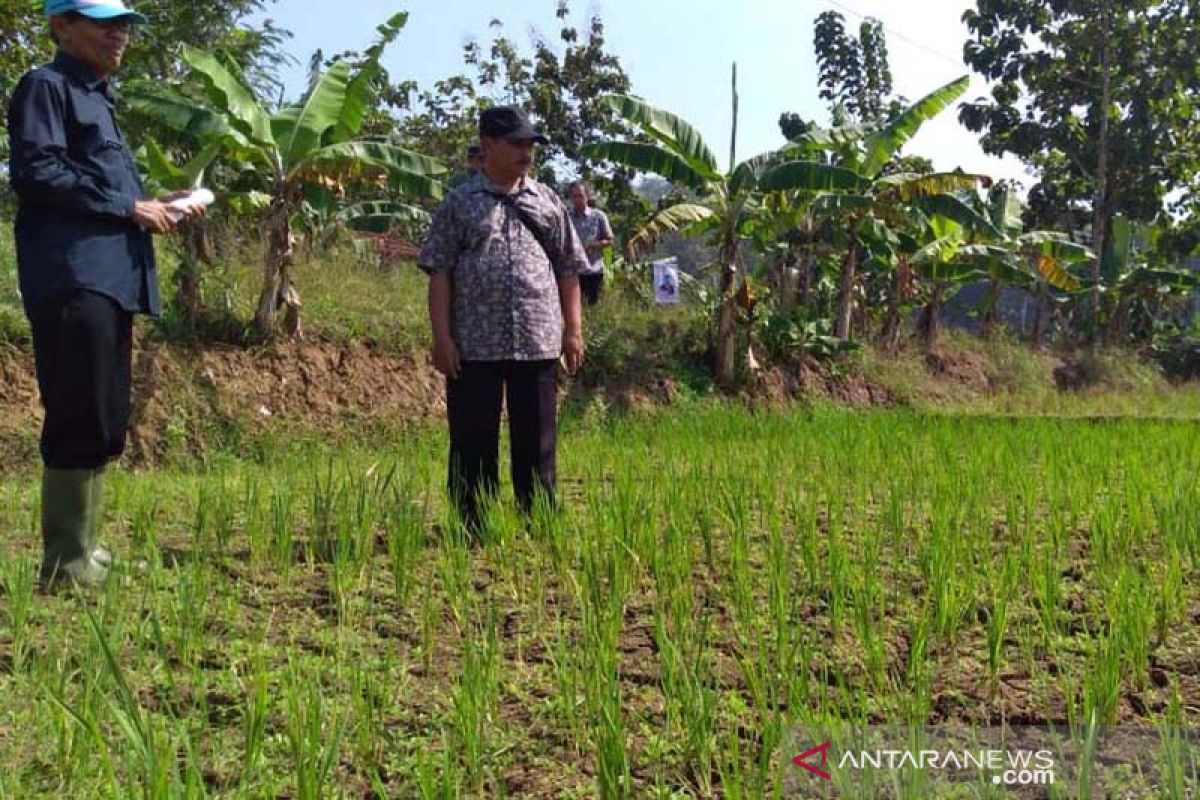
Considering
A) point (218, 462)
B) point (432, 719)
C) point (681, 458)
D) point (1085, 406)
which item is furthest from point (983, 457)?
point (1085, 406)

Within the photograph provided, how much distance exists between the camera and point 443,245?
3160 millimetres

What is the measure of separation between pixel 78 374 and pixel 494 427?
4.08 ft

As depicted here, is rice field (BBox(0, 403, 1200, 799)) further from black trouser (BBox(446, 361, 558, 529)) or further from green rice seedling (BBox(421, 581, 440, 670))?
black trouser (BBox(446, 361, 558, 529))

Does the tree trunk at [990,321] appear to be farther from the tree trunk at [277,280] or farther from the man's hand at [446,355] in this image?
the man's hand at [446,355]

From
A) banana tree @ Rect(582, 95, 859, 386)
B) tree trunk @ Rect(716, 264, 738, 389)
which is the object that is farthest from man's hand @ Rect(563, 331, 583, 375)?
tree trunk @ Rect(716, 264, 738, 389)

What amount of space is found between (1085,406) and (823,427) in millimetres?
8444

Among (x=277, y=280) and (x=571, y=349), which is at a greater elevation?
(x=277, y=280)

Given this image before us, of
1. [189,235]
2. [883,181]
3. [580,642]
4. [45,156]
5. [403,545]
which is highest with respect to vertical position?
[883,181]

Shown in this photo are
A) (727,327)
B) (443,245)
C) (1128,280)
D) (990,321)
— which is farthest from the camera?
(1128,280)

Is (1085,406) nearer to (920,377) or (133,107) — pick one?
(920,377)

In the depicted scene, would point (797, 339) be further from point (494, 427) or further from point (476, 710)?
point (476, 710)

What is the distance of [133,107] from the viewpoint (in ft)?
21.1

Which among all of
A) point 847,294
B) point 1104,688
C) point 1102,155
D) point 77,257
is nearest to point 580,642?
point 1104,688

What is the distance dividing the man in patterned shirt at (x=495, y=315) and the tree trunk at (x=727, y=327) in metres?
6.58
